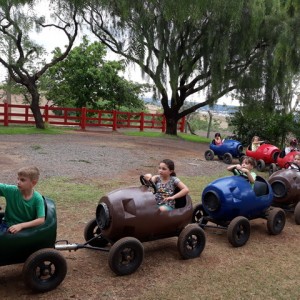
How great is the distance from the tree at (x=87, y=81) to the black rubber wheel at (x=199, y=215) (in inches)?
798

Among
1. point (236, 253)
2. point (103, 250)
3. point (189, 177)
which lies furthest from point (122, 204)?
point (189, 177)

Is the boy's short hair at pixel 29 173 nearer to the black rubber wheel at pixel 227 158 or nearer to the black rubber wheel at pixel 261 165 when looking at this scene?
the black rubber wheel at pixel 261 165

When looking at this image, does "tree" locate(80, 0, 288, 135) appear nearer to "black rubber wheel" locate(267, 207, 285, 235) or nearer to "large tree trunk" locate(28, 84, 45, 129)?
"large tree trunk" locate(28, 84, 45, 129)

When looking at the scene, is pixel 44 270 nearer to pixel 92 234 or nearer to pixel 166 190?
pixel 92 234

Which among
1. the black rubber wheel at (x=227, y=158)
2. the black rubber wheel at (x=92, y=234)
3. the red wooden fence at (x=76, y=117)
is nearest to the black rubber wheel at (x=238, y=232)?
the black rubber wheel at (x=92, y=234)

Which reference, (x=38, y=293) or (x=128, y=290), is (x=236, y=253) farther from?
(x=38, y=293)

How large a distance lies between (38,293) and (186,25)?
50.9 feet

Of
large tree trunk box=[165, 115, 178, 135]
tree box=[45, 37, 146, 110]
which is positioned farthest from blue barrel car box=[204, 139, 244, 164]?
tree box=[45, 37, 146, 110]

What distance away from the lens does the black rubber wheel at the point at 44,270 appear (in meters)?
3.19

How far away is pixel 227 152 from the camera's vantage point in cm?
1238

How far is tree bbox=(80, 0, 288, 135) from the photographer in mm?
15719

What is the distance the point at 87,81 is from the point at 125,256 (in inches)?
882

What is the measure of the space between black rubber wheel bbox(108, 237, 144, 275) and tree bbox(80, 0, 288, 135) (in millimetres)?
13216

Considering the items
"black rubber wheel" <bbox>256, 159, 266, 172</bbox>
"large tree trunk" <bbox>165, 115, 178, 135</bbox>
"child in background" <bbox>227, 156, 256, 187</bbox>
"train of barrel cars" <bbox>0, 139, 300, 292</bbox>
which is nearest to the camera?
"train of barrel cars" <bbox>0, 139, 300, 292</bbox>
